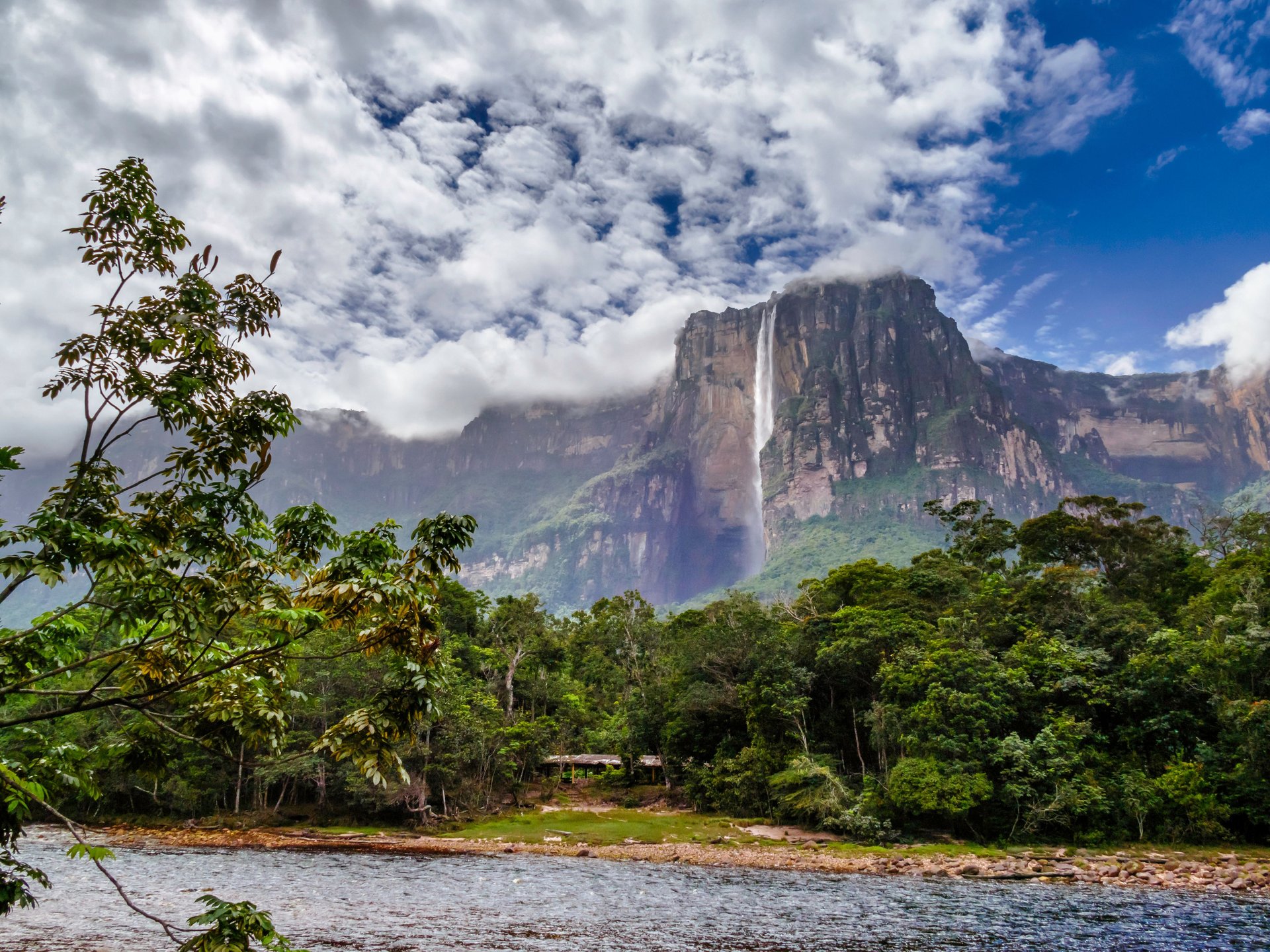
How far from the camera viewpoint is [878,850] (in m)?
30.2

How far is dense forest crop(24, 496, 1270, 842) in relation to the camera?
29.4 meters

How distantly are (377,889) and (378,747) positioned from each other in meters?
21.0

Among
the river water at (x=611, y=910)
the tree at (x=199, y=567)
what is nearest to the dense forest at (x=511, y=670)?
the tree at (x=199, y=567)

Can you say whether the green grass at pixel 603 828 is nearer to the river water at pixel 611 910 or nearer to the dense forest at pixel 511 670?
the dense forest at pixel 511 670

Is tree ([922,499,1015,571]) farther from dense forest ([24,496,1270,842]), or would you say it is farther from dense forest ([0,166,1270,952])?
dense forest ([24,496,1270,842])

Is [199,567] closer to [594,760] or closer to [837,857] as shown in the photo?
[837,857]

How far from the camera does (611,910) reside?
20375mm

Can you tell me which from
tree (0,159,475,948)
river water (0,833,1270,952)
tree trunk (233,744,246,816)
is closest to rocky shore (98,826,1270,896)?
river water (0,833,1270,952)

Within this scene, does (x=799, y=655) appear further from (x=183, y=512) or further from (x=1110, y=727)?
(x=183, y=512)

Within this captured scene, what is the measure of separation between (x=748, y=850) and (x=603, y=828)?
9.60 meters

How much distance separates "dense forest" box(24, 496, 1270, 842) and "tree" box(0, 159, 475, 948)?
1882 centimetres

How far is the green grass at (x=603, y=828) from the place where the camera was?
35.3 meters

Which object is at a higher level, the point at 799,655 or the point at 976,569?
the point at 976,569

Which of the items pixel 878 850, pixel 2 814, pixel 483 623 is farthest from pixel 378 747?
pixel 483 623
